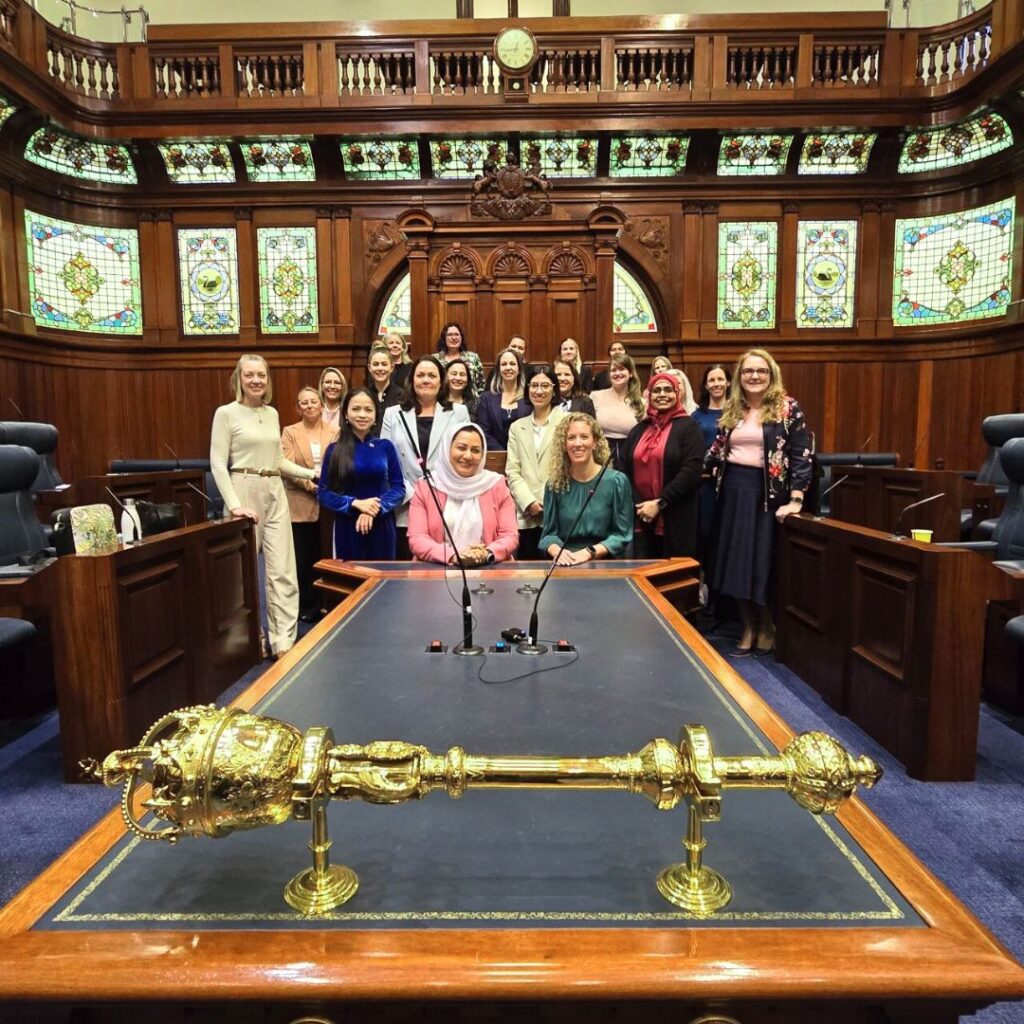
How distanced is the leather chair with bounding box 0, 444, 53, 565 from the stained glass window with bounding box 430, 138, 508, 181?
225 inches

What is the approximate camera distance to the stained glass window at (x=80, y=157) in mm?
7128

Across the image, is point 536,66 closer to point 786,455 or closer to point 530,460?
point 530,460

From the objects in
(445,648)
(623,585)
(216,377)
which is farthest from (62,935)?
(216,377)

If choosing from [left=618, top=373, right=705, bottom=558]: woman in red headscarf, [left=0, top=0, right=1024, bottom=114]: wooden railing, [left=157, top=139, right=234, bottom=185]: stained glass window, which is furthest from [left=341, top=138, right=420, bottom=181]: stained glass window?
[left=618, top=373, right=705, bottom=558]: woman in red headscarf

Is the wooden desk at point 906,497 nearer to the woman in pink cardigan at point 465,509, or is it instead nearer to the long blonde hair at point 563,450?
the long blonde hair at point 563,450

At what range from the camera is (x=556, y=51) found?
285 inches

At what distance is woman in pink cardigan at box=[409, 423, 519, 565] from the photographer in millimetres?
2846

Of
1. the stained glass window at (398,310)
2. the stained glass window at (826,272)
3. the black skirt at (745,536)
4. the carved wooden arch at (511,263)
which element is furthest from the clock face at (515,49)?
the black skirt at (745,536)

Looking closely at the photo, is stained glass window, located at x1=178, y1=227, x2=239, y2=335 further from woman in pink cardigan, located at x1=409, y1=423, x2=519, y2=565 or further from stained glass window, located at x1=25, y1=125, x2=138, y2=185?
woman in pink cardigan, located at x1=409, y1=423, x2=519, y2=565

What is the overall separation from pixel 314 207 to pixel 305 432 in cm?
465

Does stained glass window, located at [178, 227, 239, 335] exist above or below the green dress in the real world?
above

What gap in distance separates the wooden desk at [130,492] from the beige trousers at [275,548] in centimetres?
85

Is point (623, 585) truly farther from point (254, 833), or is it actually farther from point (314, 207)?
point (314, 207)

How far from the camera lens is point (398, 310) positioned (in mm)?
7852
